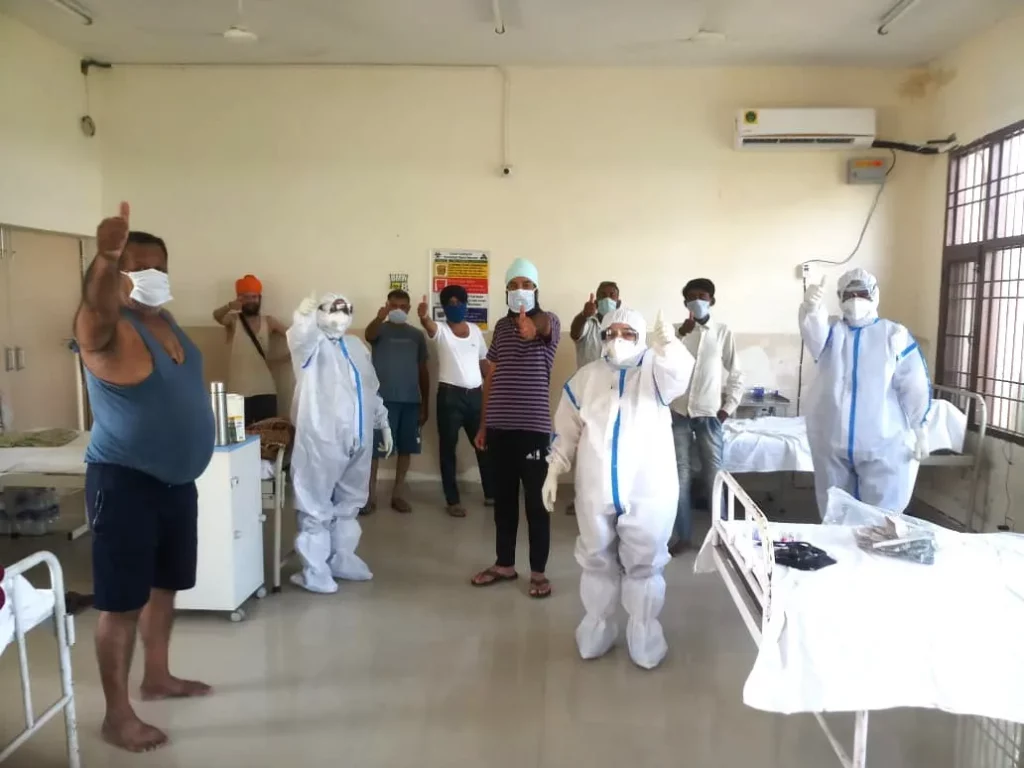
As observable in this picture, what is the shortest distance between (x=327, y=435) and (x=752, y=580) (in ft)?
7.01

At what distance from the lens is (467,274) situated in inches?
218

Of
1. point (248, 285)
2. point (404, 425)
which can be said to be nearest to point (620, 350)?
point (404, 425)

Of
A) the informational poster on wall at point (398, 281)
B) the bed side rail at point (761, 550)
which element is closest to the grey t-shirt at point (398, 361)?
the informational poster on wall at point (398, 281)

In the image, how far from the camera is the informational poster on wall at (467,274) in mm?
5543

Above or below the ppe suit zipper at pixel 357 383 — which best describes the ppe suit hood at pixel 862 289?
above

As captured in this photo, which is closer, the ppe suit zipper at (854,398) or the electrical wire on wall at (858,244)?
the ppe suit zipper at (854,398)

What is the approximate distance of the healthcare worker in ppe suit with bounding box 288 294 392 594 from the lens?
11.6 ft

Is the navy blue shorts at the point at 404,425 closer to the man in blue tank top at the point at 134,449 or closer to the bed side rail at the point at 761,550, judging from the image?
the man in blue tank top at the point at 134,449

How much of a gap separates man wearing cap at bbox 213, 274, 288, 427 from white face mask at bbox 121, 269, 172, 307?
3047 mm

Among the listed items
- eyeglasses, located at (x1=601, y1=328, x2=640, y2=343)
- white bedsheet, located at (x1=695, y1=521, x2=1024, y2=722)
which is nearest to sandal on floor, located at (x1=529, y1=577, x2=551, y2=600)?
eyeglasses, located at (x1=601, y1=328, x2=640, y2=343)

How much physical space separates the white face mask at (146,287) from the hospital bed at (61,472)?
138 cm

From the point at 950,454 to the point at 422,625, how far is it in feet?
11.0

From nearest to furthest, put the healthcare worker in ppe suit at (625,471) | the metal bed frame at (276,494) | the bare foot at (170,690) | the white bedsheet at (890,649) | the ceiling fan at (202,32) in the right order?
the white bedsheet at (890,649), the bare foot at (170,690), the healthcare worker in ppe suit at (625,471), the metal bed frame at (276,494), the ceiling fan at (202,32)

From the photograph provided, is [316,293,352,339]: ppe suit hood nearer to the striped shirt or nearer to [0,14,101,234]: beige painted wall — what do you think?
the striped shirt
